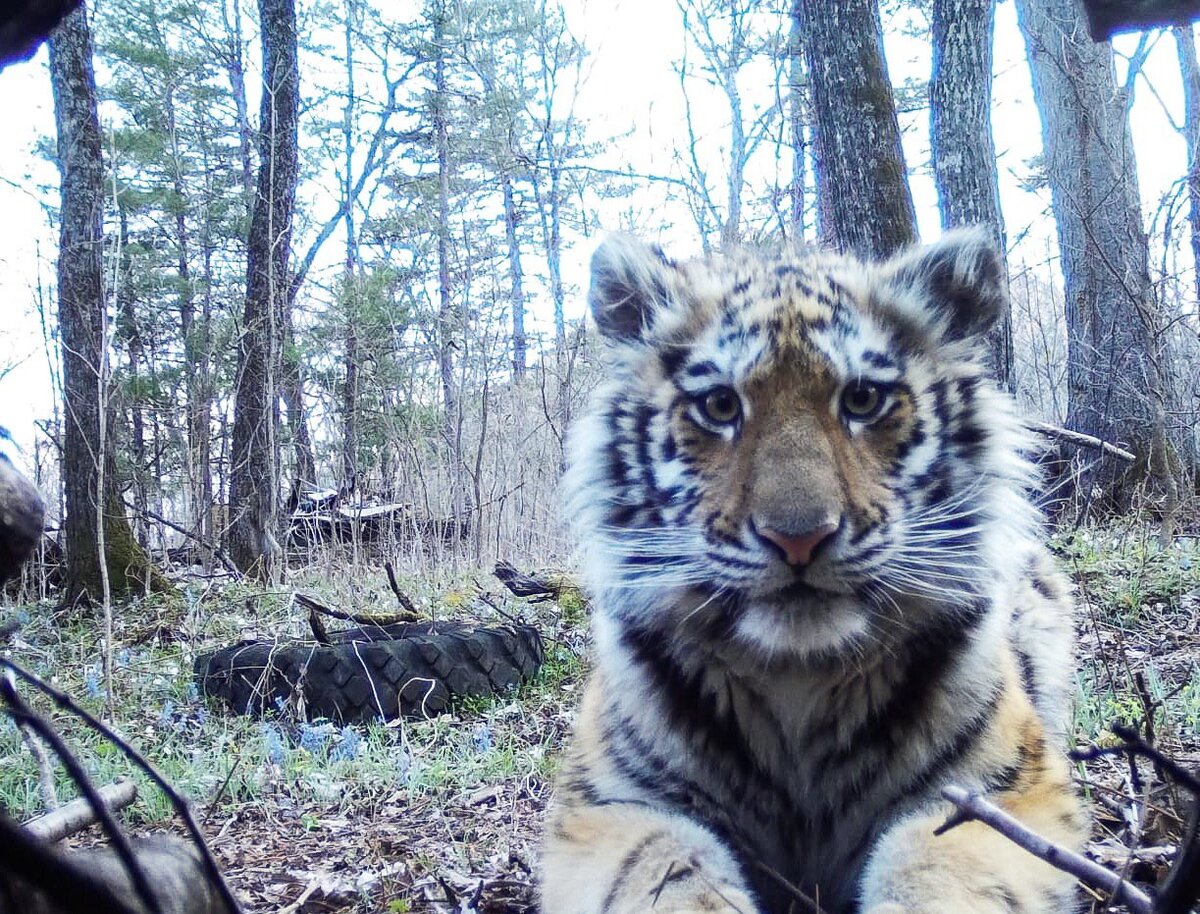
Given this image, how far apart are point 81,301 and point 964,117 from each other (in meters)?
7.43

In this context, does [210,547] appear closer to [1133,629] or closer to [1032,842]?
[1133,629]

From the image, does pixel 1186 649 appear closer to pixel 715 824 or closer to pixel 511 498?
pixel 715 824

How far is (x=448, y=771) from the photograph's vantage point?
3.79 m

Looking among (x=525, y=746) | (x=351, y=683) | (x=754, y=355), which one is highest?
(x=754, y=355)

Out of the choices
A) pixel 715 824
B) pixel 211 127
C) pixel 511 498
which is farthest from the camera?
pixel 211 127

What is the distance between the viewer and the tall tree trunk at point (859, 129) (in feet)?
19.8

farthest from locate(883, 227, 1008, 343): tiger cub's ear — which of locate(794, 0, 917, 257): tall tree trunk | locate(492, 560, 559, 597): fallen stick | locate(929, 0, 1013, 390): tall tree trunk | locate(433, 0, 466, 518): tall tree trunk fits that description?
locate(433, 0, 466, 518): tall tree trunk

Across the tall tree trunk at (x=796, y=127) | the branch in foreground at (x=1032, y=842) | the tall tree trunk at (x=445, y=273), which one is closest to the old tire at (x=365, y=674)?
the branch in foreground at (x=1032, y=842)

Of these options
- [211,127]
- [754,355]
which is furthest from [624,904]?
[211,127]

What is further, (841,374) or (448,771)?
(448,771)

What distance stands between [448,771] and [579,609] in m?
Answer: 2.88

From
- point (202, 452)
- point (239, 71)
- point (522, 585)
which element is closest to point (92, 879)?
point (522, 585)

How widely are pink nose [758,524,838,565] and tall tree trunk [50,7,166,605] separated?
7.04m

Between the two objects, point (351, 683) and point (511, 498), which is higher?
point (511, 498)
